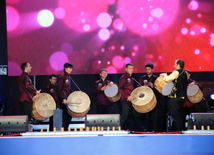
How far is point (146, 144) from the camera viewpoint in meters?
1.62

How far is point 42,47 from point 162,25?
3.04 metres

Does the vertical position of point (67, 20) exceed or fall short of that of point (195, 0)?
it falls short

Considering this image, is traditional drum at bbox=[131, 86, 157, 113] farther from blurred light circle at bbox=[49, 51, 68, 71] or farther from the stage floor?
the stage floor

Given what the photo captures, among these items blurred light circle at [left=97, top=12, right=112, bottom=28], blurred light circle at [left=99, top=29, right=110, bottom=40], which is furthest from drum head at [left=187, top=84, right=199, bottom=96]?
blurred light circle at [left=97, top=12, right=112, bottom=28]

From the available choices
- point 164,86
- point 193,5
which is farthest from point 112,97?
point 193,5

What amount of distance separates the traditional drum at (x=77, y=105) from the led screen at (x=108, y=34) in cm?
86

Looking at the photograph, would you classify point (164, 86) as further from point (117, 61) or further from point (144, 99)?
point (117, 61)

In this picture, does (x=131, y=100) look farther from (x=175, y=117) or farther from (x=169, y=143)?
(x=169, y=143)

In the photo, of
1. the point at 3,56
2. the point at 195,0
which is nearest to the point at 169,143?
the point at 195,0

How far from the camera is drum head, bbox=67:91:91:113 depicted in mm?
5180

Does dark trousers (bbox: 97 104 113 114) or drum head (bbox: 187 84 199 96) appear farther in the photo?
dark trousers (bbox: 97 104 113 114)

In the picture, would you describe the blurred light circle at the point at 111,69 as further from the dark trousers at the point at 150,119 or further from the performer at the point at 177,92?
the performer at the point at 177,92

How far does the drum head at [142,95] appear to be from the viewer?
193 inches

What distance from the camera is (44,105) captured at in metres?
5.06
